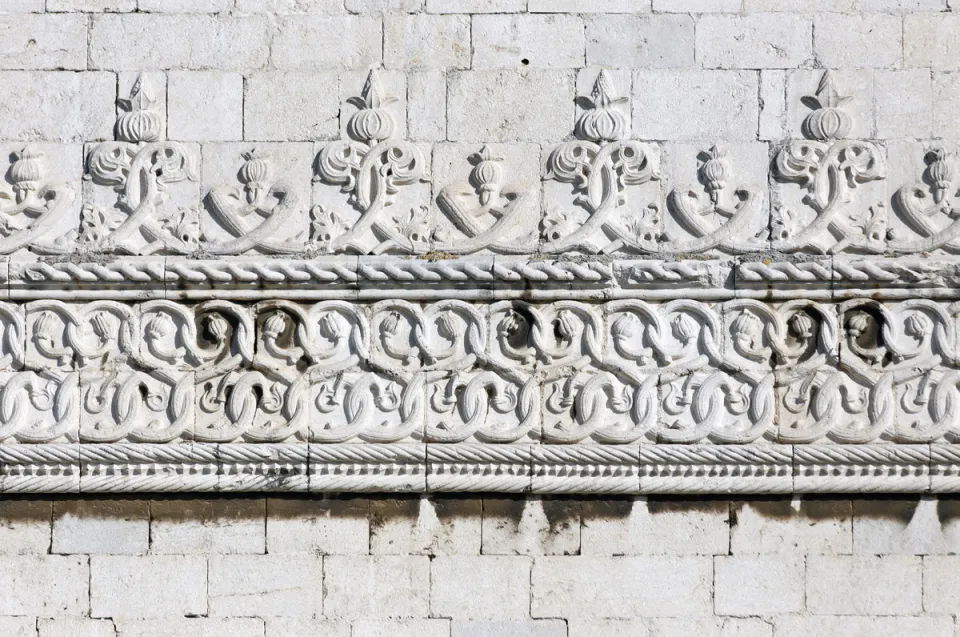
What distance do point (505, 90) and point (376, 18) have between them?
0.67m

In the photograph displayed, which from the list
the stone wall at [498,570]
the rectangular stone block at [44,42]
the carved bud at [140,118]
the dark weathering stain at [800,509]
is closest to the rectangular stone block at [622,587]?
the stone wall at [498,570]

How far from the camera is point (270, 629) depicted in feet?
16.9

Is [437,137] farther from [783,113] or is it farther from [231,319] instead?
[783,113]

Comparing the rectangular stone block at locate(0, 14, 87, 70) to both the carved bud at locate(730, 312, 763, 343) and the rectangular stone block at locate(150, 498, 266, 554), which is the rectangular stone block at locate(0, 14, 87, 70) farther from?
the carved bud at locate(730, 312, 763, 343)

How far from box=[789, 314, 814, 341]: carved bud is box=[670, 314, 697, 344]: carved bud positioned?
430 millimetres

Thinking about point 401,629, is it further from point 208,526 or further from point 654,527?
point 654,527

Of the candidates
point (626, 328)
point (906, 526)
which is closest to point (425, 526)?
point (626, 328)

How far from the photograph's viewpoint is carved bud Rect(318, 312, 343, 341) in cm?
525

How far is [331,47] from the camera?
17.8 ft

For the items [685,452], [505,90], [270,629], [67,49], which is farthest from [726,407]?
[67,49]

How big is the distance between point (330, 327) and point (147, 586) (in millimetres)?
1362

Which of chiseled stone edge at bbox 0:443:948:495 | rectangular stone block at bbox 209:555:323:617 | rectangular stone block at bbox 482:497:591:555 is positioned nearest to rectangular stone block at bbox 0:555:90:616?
chiseled stone edge at bbox 0:443:948:495

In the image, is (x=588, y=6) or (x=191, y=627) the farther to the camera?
(x=588, y=6)

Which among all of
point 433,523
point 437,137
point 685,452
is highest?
point 437,137
